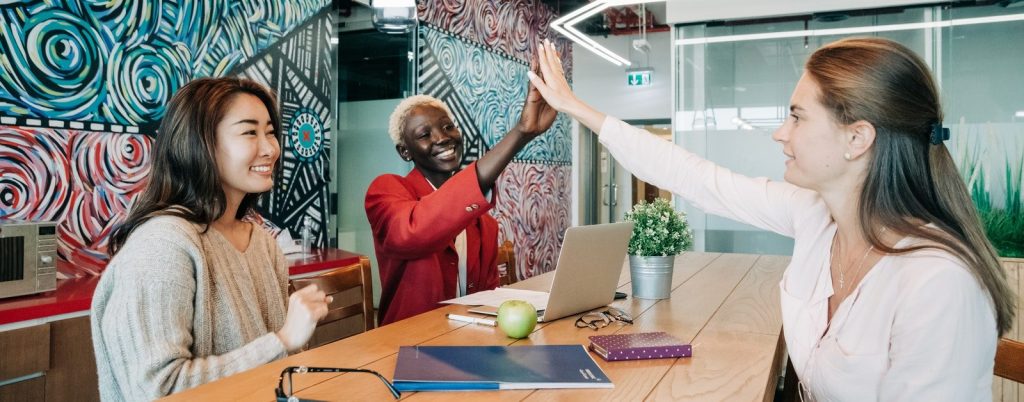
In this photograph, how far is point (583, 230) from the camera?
173 cm

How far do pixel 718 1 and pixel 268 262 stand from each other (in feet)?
15.3

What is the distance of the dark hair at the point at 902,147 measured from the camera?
4.30ft

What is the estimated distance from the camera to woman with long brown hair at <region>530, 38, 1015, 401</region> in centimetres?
119

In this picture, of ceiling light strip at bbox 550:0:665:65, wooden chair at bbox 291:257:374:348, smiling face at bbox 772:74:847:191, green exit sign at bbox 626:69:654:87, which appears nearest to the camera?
smiling face at bbox 772:74:847:191

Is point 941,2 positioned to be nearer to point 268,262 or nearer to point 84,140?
point 268,262

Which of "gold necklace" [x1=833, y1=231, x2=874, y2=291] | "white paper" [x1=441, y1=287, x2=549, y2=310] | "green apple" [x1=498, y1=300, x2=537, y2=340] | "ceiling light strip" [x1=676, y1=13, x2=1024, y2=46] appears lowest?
"white paper" [x1=441, y1=287, x2=549, y2=310]

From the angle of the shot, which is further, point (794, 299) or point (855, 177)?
point (794, 299)

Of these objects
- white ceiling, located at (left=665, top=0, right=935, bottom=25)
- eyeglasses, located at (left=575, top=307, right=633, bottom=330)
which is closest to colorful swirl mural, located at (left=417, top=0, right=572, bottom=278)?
white ceiling, located at (left=665, top=0, right=935, bottom=25)

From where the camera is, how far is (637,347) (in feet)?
4.59

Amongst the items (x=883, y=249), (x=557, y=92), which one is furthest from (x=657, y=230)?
(x=883, y=249)

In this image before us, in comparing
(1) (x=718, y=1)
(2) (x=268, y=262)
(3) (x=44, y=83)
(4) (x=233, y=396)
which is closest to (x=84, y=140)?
(3) (x=44, y=83)

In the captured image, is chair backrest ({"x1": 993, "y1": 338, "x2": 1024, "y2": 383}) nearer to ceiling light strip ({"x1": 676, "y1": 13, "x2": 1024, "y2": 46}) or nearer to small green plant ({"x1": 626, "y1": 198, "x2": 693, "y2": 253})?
small green plant ({"x1": 626, "y1": 198, "x2": 693, "y2": 253})

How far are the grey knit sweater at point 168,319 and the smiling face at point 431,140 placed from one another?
1317 millimetres

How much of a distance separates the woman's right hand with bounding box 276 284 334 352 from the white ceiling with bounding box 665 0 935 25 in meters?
4.41
